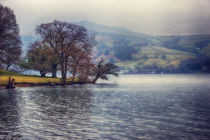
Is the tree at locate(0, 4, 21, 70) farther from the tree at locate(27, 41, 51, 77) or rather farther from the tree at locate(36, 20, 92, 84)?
the tree at locate(36, 20, 92, 84)

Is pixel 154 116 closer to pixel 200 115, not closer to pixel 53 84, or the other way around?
pixel 200 115

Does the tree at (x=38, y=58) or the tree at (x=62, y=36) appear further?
the tree at (x=38, y=58)

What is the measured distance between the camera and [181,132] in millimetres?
22656

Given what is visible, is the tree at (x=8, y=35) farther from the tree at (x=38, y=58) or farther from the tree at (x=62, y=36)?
the tree at (x=62, y=36)

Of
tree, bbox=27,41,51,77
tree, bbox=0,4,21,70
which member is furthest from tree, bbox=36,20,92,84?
tree, bbox=0,4,21,70

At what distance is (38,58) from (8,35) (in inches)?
614

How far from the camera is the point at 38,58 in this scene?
320ft

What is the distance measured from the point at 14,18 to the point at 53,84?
78.1 ft

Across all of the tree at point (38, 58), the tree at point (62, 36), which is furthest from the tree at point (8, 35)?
the tree at point (62, 36)

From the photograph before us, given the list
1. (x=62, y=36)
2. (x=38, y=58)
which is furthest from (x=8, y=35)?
(x=62, y=36)

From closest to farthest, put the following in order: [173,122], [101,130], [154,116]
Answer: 1. [101,130]
2. [173,122]
3. [154,116]

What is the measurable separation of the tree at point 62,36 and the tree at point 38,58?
439 cm

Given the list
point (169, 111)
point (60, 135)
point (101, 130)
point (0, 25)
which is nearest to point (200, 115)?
point (169, 111)

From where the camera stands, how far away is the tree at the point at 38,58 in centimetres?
9531
